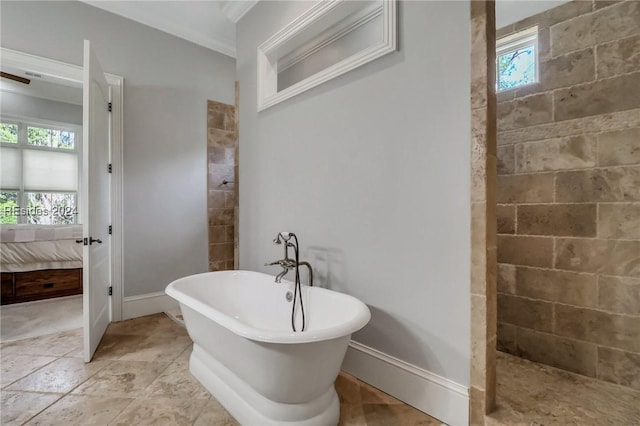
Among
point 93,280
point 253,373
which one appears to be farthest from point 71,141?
point 253,373

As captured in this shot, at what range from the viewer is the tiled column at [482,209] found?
135 centimetres

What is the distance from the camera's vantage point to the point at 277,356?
4.17 ft

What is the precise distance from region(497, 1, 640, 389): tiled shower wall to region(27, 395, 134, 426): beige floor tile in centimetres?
252

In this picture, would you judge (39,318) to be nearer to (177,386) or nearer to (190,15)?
(177,386)

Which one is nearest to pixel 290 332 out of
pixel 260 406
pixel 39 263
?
pixel 260 406

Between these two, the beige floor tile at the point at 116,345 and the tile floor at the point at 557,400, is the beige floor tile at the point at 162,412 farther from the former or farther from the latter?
the tile floor at the point at 557,400

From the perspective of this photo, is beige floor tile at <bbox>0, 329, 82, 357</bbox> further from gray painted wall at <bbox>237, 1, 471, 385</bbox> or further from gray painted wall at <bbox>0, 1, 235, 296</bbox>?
gray painted wall at <bbox>237, 1, 471, 385</bbox>

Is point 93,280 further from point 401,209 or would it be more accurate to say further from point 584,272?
point 584,272

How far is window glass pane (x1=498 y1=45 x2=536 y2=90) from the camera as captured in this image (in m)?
2.28

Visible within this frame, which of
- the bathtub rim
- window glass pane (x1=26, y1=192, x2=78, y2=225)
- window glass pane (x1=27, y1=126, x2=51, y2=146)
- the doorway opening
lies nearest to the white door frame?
the doorway opening

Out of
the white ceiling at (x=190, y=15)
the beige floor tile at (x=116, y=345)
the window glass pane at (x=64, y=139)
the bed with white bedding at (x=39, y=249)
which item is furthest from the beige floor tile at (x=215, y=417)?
the window glass pane at (x=64, y=139)

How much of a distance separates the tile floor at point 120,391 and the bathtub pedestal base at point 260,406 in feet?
0.21

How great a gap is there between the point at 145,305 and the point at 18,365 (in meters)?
1.03

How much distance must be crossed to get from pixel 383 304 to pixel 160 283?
247 centimetres
